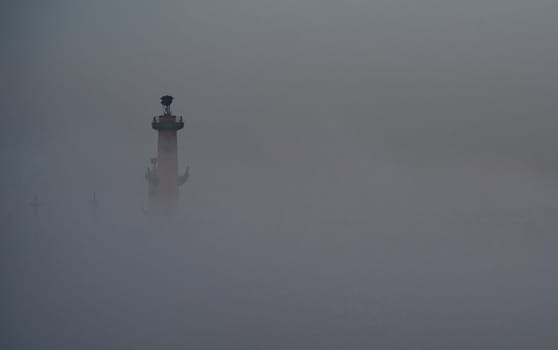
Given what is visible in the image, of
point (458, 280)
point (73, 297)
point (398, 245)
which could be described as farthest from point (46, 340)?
point (398, 245)

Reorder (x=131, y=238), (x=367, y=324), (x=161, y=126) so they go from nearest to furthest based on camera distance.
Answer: (x=367, y=324), (x=161, y=126), (x=131, y=238)

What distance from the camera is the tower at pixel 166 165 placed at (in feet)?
77.2

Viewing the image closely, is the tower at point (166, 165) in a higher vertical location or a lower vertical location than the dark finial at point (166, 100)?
lower

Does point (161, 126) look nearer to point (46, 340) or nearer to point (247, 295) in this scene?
point (247, 295)

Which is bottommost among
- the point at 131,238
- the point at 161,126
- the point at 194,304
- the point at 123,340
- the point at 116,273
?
the point at 123,340

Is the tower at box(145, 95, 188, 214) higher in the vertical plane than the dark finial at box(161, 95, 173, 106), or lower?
lower

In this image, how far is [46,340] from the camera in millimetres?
15422

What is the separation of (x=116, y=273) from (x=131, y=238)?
3.25 metres

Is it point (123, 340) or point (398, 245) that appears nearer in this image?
point (123, 340)

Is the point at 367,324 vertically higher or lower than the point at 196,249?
lower

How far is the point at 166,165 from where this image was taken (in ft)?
77.5

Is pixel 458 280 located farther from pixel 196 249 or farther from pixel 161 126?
pixel 161 126

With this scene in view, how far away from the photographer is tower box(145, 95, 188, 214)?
23531mm

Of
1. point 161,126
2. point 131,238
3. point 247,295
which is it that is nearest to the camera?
point 247,295
